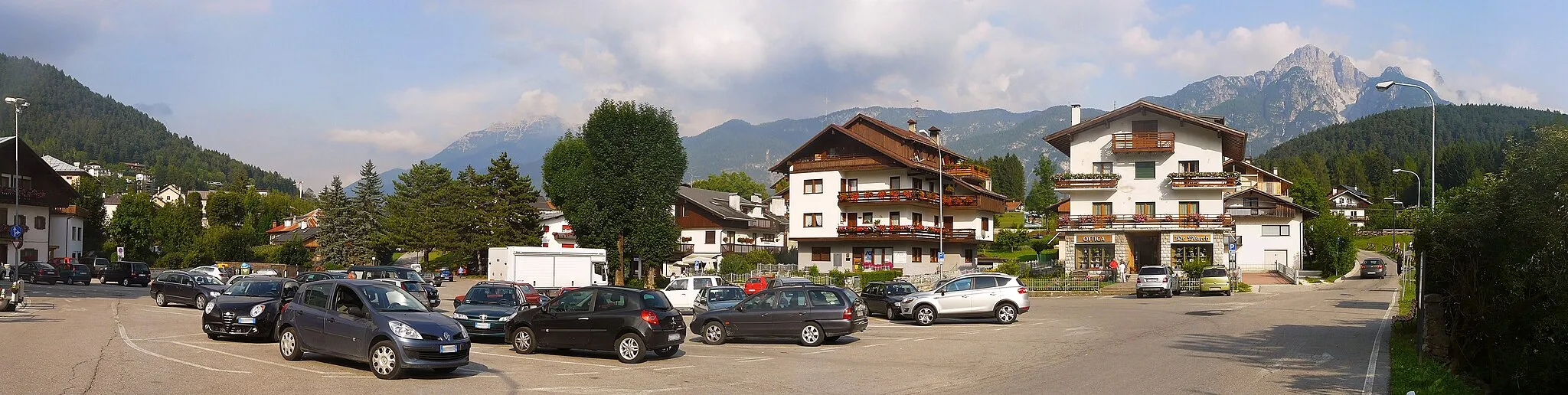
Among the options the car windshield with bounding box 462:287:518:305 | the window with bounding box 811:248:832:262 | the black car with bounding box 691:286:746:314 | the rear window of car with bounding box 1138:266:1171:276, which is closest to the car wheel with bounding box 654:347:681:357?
the car windshield with bounding box 462:287:518:305

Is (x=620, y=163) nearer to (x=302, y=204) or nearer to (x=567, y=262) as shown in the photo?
(x=567, y=262)

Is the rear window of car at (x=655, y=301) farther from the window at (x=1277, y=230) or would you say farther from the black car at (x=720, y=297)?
the window at (x=1277, y=230)

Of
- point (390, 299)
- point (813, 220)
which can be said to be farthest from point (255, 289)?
point (813, 220)

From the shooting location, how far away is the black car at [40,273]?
55.5 metres

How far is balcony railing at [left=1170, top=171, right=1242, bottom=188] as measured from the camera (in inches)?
2442

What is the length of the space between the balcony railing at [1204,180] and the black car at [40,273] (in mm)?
65956

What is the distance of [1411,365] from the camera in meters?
16.8

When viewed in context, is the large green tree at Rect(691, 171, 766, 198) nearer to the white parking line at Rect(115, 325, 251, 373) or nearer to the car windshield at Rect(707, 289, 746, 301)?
the car windshield at Rect(707, 289, 746, 301)

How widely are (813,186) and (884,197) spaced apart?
584 centimetres

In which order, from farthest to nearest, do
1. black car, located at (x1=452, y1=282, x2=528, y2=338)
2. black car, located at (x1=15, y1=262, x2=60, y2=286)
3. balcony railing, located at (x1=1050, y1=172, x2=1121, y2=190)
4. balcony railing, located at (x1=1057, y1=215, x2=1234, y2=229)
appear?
balcony railing, located at (x1=1050, y1=172, x2=1121, y2=190), balcony railing, located at (x1=1057, y1=215, x2=1234, y2=229), black car, located at (x1=15, y1=262, x2=60, y2=286), black car, located at (x1=452, y1=282, x2=528, y2=338)

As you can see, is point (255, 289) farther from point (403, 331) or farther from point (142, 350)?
point (403, 331)

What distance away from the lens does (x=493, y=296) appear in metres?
25.3

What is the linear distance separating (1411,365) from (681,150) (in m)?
50.3

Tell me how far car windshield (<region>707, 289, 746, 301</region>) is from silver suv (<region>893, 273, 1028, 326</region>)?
215 inches
